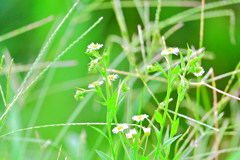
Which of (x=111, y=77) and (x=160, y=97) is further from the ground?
(x=111, y=77)

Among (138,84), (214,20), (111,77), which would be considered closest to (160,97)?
(138,84)

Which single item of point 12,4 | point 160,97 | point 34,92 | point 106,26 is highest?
point 12,4

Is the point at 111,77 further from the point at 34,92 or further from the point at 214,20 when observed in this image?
the point at 214,20

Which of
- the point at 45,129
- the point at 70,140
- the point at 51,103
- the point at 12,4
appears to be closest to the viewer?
the point at 70,140

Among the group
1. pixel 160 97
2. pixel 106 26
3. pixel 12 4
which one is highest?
pixel 12 4

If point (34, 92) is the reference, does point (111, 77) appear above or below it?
above

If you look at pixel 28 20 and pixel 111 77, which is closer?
pixel 111 77

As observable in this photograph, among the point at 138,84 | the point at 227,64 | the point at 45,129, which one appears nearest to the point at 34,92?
the point at 45,129

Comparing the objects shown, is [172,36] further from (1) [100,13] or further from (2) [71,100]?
(2) [71,100]

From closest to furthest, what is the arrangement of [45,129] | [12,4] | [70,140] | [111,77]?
[111,77] < [70,140] < [45,129] < [12,4]
